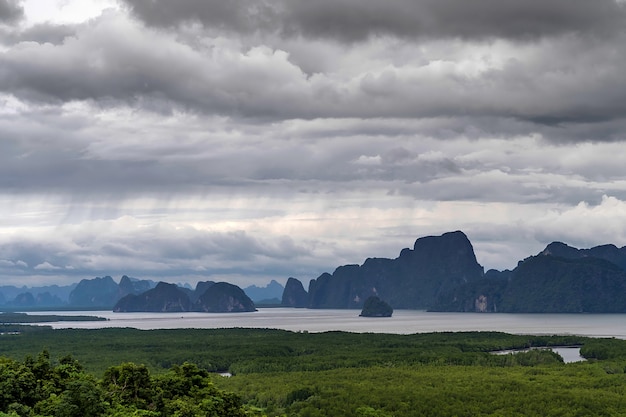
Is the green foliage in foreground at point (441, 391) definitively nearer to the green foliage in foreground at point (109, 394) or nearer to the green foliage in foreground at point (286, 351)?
the green foliage in foreground at point (286, 351)

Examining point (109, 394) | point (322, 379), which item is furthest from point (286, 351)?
point (109, 394)

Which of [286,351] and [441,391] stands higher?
[286,351]

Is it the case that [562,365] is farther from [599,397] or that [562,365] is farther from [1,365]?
[1,365]

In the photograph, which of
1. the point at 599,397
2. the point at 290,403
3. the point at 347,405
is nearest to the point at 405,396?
the point at 347,405

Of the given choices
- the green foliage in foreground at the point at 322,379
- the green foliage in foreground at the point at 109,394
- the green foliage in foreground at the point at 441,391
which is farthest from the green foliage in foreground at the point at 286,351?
the green foliage in foreground at the point at 109,394

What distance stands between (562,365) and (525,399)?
39898mm

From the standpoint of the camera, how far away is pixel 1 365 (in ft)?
180

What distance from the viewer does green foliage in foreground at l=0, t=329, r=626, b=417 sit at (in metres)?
54.0

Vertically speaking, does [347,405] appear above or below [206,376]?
below

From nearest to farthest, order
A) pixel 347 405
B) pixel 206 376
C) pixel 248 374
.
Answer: pixel 206 376
pixel 347 405
pixel 248 374

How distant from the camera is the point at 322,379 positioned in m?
116

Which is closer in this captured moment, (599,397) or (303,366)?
(599,397)

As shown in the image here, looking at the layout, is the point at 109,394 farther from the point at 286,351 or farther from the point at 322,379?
the point at 286,351

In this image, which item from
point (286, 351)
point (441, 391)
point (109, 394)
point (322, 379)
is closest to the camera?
point (109, 394)
